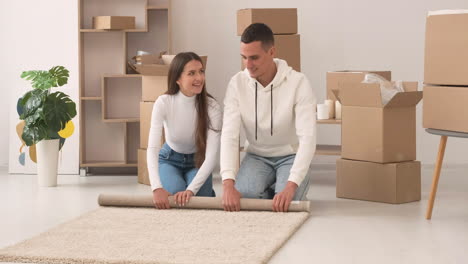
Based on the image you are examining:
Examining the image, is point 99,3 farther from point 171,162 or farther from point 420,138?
point 420,138

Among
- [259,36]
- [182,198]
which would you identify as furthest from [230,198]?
[259,36]

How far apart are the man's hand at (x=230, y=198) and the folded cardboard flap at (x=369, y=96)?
101cm

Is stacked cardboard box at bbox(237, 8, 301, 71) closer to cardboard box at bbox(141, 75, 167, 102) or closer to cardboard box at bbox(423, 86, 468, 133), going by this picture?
cardboard box at bbox(141, 75, 167, 102)

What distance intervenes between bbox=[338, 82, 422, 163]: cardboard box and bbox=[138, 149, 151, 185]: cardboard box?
50.3 inches

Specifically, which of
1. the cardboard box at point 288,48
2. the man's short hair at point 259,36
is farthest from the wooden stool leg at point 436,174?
the cardboard box at point 288,48

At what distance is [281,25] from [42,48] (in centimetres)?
165

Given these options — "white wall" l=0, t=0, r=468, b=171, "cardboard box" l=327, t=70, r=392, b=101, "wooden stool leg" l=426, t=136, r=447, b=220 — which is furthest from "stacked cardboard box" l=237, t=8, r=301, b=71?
"wooden stool leg" l=426, t=136, r=447, b=220

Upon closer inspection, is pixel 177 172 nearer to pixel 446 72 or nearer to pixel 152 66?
pixel 152 66

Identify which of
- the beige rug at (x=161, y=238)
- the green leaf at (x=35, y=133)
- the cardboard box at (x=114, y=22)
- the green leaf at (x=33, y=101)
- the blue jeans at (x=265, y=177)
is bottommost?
the beige rug at (x=161, y=238)

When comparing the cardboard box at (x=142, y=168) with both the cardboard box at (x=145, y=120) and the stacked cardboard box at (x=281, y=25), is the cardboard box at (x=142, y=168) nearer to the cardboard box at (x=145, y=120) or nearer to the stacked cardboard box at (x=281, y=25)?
the cardboard box at (x=145, y=120)

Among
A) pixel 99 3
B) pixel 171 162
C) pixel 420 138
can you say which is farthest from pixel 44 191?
pixel 420 138

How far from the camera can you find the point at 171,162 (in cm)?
438

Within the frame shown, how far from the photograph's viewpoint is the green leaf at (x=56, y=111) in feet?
16.7

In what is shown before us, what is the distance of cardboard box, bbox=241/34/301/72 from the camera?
5.23 metres
